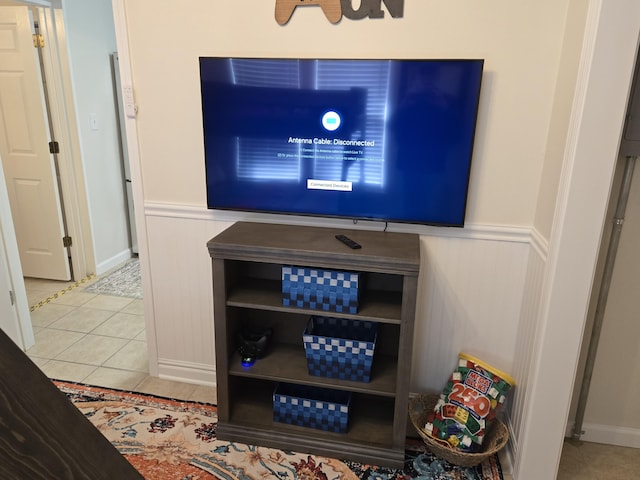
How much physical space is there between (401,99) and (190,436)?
177 centimetres

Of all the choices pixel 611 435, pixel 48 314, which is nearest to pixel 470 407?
pixel 611 435

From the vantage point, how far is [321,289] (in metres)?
1.91

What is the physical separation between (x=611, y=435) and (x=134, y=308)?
120 inches

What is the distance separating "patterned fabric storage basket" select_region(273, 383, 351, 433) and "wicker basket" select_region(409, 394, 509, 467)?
0.32 m

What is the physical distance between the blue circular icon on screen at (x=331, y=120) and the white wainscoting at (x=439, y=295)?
567 millimetres

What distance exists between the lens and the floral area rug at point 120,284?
372cm

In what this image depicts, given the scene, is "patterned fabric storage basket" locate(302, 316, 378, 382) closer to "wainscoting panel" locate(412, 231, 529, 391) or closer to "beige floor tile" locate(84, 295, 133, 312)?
"wainscoting panel" locate(412, 231, 529, 391)

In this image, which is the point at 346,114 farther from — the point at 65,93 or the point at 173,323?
the point at 65,93

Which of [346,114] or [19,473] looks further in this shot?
[346,114]

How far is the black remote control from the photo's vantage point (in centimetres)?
189

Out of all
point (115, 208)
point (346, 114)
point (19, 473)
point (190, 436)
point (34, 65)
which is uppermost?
point (34, 65)

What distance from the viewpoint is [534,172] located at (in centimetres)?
195

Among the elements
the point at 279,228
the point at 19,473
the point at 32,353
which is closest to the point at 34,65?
the point at 32,353

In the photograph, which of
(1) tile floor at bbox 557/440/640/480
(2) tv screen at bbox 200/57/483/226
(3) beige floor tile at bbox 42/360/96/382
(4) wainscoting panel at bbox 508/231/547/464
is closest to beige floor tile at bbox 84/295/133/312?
(3) beige floor tile at bbox 42/360/96/382
